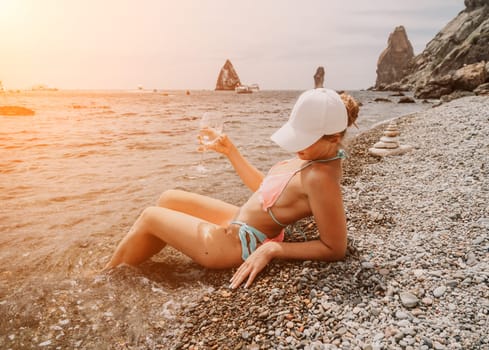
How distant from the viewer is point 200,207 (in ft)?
13.1

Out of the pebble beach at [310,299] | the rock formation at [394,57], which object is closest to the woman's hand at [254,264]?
the pebble beach at [310,299]

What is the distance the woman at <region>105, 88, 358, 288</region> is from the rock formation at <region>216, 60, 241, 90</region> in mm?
195263

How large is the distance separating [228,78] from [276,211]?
19811 cm

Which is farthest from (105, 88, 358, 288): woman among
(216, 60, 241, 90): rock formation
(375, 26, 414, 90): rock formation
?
(216, 60, 241, 90): rock formation

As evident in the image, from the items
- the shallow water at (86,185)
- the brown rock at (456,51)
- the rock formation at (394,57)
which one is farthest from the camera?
the rock formation at (394,57)

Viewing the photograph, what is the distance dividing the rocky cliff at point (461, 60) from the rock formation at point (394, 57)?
3963 cm

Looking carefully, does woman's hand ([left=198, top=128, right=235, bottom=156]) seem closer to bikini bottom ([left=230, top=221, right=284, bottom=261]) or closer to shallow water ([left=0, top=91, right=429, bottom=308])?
bikini bottom ([left=230, top=221, right=284, bottom=261])

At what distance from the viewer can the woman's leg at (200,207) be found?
3.92 meters

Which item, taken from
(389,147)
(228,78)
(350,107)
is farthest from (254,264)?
(228,78)

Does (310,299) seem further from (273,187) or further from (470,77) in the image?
(470,77)

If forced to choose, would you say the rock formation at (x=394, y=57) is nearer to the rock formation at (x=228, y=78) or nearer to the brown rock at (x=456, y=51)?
the brown rock at (x=456, y=51)

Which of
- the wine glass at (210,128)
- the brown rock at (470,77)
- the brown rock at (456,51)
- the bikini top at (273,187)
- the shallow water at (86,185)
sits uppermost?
the brown rock at (456,51)

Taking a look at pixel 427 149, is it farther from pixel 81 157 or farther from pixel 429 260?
pixel 81 157

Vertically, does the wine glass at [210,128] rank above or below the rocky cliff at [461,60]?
below
